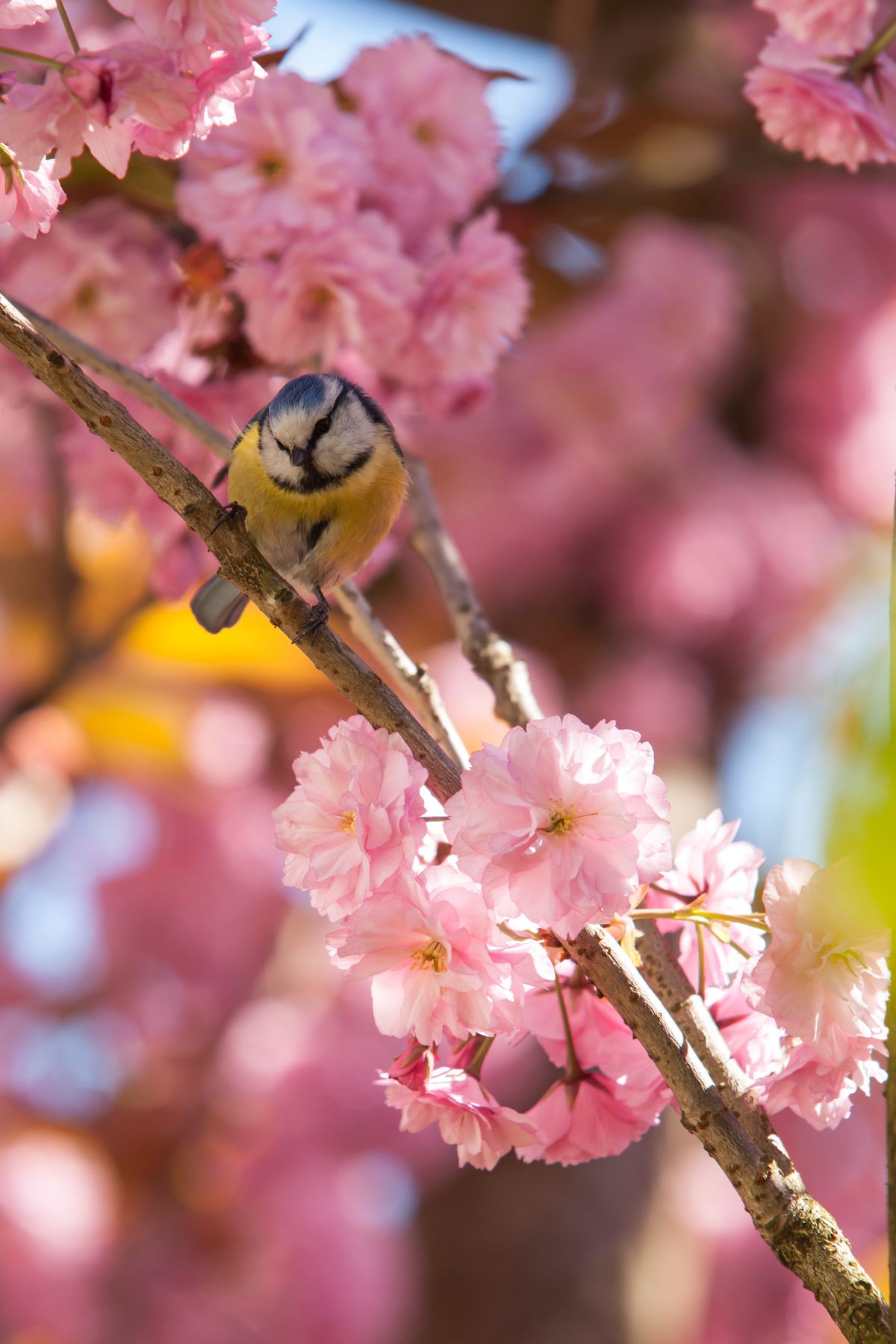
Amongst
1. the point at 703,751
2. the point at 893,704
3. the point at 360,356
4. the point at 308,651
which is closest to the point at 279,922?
the point at 703,751

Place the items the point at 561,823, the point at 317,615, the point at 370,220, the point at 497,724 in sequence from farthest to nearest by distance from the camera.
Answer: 1. the point at 497,724
2. the point at 370,220
3. the point at 317,615
4. the point at 561,823

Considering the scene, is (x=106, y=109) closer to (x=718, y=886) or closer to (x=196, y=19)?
(x=196, y=19)

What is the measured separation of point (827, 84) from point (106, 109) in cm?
52

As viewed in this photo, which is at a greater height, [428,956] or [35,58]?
[35,58]

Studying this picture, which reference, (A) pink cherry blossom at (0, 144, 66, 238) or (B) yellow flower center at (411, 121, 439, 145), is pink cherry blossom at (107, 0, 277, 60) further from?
(B) yellow flower center at (411, 121, 439, 145)

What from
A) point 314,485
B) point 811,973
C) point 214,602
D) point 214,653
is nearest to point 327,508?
point 314,485

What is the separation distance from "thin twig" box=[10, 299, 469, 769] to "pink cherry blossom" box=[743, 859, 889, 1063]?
0.91 ft

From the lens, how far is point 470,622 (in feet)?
3.35

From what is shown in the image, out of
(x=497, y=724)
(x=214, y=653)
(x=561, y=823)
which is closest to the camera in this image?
(x=561, y=823)

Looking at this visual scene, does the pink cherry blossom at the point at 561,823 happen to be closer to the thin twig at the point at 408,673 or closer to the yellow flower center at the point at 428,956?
the yellow flower center at the point at 428,956

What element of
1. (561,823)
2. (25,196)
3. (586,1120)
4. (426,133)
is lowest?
(586,1120)

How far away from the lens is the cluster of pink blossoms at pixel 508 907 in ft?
1.96

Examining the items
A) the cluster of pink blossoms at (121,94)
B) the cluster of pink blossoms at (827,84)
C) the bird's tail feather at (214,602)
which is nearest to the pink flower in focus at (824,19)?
the cluster of pink blossoms at (827,84)

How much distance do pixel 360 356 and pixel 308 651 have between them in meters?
0.54
